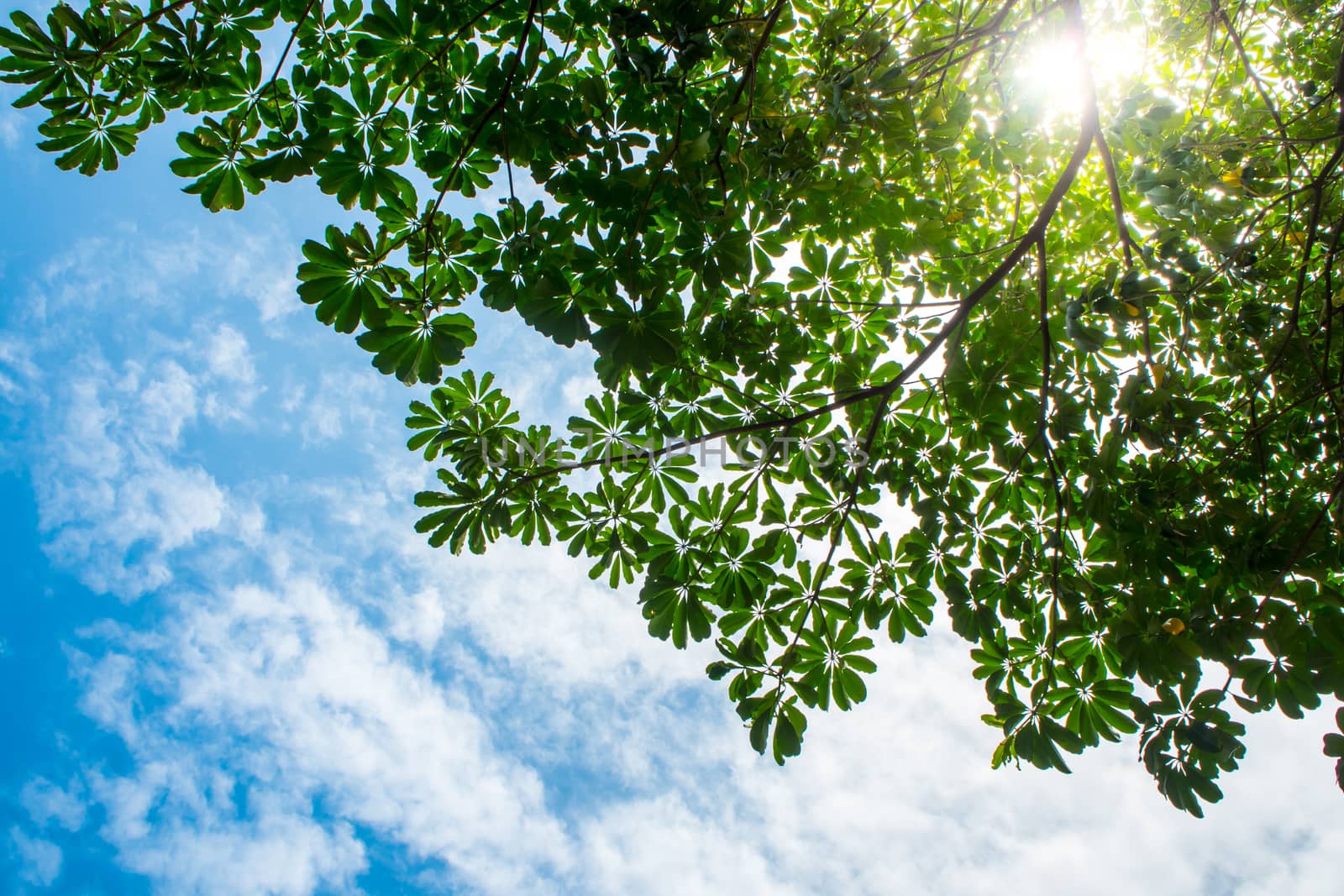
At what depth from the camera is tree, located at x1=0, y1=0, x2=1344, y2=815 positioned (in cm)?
278

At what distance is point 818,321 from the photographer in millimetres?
3668

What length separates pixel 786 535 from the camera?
3.58 meters

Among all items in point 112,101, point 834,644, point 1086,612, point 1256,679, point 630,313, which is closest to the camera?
point 1256,679

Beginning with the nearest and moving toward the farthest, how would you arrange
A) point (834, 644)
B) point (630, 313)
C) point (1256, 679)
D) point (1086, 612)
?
1. point (1256, 679)
2. point (630, 313)
3. point (1086, 612)
4. point (834, 644)

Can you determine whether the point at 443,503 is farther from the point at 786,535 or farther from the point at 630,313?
the point at 786,535

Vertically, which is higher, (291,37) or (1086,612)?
(291,37)

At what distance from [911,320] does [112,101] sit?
453 centimetres

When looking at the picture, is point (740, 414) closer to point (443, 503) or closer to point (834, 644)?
point (834, 644)

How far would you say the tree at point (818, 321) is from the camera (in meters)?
2.78

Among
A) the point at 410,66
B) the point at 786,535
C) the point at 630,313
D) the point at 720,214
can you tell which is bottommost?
the point at 786,535

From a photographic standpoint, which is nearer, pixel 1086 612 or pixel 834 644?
pixel 1086 612

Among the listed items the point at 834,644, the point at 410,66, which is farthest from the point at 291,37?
the point at 834,644

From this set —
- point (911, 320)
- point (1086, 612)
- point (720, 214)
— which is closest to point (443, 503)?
point (720, 214)

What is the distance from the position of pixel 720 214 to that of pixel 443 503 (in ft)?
6.67
